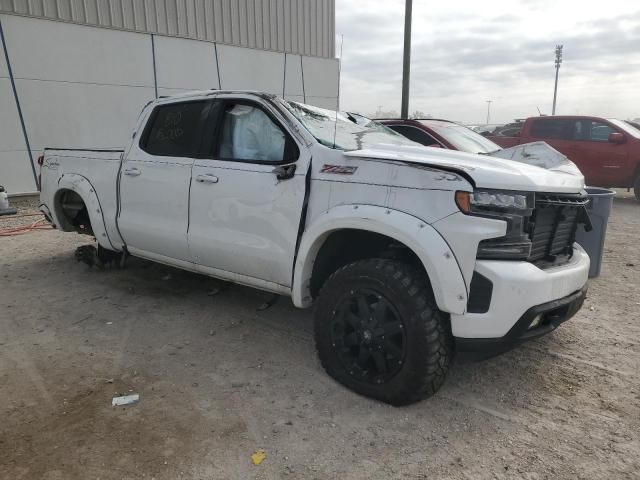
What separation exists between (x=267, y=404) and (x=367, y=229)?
3.97 ft

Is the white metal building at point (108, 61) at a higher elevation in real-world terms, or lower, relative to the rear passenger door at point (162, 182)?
higher

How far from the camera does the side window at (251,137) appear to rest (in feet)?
11.2

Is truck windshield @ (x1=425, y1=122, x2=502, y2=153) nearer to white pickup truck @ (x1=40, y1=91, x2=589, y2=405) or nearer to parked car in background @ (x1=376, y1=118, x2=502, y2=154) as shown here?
parked car in background @ (x1=376, y1=118, x2=502, y2=154)

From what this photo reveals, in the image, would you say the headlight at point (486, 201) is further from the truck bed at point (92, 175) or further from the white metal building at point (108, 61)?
Result: the white metal building at point (108, 61)

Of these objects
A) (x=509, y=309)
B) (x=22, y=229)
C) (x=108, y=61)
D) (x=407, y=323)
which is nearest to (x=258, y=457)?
(x=407, y=323)

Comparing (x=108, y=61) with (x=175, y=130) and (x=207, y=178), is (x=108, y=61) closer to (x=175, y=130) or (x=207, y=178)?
(x=175, y=130)

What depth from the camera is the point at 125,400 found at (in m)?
2.92

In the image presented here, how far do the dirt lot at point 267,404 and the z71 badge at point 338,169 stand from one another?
136 centimetres

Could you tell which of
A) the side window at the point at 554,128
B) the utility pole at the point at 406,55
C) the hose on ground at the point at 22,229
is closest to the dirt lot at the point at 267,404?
the hose on ground at the point at 22,229

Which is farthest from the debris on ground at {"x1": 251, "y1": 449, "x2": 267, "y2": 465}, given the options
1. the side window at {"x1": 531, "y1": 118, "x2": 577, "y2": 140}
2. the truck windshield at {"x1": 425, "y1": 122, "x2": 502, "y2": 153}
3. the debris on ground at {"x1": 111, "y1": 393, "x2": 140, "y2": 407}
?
the side window at {"x1": 531, "y1": 118, "x2": 577, "y2": 140}

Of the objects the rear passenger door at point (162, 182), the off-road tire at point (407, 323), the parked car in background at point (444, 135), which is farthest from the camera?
the parked car in background at point (444, 135)

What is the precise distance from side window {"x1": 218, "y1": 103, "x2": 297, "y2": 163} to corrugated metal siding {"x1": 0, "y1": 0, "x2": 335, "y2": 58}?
857cm

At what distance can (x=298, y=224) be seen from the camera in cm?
321

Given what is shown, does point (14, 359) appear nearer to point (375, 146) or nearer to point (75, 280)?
point (75, 280)
